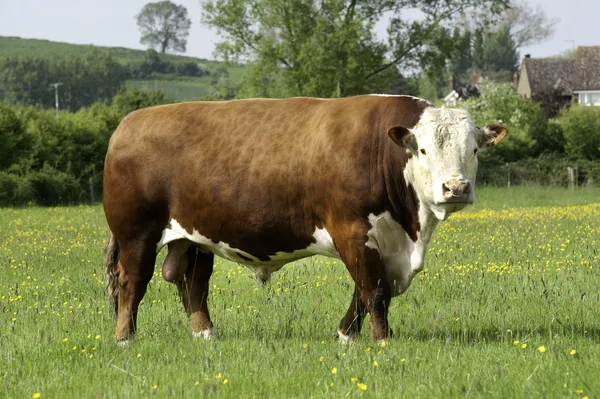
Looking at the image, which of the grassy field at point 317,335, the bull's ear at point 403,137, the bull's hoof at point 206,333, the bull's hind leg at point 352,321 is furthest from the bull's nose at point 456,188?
the bull's hoof at point 206,333

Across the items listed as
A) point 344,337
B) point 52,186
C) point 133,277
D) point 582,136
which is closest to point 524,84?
point 582,136

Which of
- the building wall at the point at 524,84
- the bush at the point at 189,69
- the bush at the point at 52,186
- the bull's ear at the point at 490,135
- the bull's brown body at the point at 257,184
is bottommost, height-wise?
the bush at the point at 52,186

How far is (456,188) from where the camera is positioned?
22.4 feet

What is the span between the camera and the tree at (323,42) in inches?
1850

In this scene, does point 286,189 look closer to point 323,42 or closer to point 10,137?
point 10,137

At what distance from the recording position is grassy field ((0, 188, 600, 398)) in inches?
228

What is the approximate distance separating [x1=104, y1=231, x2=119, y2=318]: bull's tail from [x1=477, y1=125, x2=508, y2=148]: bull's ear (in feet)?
11.7

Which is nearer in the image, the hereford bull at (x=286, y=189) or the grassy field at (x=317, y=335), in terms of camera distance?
the grassy field at (x=317, y=335)

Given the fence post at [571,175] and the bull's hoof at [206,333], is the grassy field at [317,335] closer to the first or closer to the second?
the bull's hoof at [206,333]

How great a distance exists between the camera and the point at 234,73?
6137 inches

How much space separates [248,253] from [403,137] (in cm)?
177

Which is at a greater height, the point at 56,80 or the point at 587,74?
the point at 587,74

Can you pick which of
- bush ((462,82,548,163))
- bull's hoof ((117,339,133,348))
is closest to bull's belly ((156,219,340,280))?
bull's hoof ((117,339,133,348))

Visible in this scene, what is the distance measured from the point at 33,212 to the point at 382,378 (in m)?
23.9
